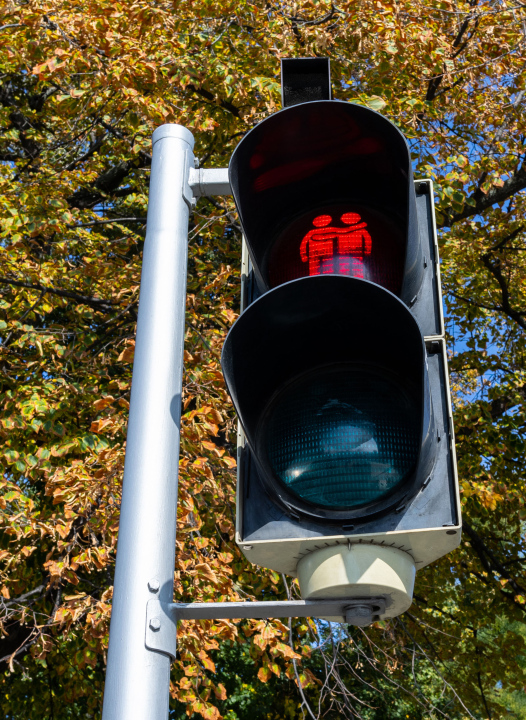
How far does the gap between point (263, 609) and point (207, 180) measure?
1121mm

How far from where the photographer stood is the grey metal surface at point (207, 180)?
6.70ft

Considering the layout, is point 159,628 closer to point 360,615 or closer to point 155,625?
point 155,625

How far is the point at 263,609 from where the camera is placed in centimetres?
151

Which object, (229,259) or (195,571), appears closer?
(195,571)

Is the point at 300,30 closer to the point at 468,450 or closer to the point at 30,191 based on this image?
the point at 30,191

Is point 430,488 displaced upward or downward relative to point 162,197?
downward

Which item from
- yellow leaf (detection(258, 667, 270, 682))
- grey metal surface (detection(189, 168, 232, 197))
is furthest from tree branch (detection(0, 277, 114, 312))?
grey metal surface (detection(189, 168, 232, 197))

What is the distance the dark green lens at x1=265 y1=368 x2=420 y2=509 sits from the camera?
1.55 metres

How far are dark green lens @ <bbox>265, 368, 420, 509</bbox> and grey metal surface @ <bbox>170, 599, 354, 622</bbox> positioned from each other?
0.19 m

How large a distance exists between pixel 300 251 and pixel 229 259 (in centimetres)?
658

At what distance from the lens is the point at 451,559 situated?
26.3 ft

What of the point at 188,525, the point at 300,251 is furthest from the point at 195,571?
the point at 300,251

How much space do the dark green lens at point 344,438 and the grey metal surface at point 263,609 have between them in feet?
0.63

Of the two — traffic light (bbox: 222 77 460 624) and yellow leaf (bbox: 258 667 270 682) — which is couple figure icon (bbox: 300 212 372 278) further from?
yellow leaf (bbox: 258 667 270 682)
